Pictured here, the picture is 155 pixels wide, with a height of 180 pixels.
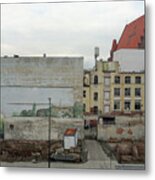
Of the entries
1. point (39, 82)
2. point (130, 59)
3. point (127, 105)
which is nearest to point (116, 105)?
point (127, 105)

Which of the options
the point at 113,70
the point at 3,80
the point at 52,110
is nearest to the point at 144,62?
the point at 113,70

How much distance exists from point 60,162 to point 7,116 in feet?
1.01

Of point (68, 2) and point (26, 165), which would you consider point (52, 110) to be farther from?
point (68, 2)

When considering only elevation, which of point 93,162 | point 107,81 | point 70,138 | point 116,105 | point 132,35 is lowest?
point 93,162

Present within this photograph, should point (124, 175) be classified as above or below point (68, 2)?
below

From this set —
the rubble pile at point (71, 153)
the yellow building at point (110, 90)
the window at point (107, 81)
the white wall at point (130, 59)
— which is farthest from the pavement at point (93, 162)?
the white wall at point (130, 59)

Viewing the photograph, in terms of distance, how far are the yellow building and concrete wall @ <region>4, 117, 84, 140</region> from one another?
0.31 feet

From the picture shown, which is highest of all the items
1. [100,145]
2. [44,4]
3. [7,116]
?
[44,4]

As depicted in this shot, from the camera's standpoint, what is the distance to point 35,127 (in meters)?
1.92

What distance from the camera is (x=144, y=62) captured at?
184 centimetres

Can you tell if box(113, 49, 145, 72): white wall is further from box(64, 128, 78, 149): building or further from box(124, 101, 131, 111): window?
box(64, 128, 78, 149): building

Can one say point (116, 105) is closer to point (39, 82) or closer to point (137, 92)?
point (137, 92)

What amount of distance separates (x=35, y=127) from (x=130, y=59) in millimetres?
506

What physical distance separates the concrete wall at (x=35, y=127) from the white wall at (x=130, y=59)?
30 centimetres
